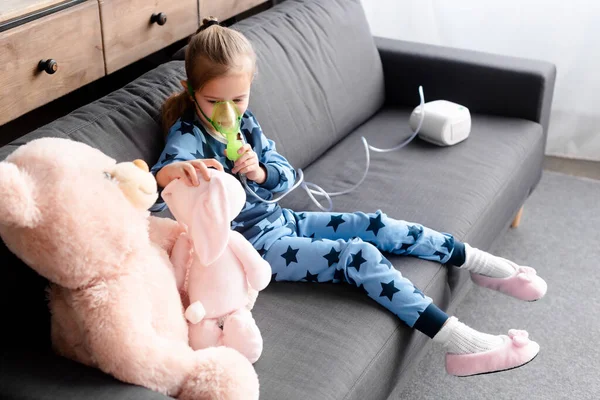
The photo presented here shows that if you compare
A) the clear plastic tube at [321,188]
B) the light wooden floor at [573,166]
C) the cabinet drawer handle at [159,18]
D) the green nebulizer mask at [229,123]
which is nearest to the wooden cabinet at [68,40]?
the cabinet drawer handle at [159,18]

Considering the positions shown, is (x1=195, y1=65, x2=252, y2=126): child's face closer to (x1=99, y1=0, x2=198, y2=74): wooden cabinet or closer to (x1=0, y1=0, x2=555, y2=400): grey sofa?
(x1=0, y1=0, x2=555, y2=400): grey sofa

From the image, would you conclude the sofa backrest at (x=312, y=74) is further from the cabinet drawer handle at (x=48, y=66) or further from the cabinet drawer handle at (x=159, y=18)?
the cabinet drawer handle at (x=48, y=66)

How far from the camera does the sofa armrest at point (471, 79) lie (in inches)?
101

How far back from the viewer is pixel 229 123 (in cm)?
168

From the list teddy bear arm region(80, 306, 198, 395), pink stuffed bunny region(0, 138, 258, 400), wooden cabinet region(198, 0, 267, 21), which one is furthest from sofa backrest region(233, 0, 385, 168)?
→ teddy bear arm region(80, 306, 198, 395)

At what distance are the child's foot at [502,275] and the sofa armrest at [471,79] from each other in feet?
2.58

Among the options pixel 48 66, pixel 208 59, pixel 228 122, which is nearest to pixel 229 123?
pixel 228 122

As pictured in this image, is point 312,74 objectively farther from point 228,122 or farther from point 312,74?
point 228,122

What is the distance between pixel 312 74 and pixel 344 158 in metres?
0.28

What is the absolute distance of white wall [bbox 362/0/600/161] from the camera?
3086 mm

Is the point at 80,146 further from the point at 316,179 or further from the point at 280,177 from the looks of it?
the point at 316,179

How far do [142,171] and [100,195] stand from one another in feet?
0.35

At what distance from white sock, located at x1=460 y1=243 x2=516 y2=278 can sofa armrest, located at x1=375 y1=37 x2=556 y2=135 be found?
80cm

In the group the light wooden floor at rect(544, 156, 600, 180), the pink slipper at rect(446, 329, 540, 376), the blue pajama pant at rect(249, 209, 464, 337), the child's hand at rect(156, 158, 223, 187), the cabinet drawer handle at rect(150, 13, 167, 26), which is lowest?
the light wooden floor at rect(544, 156, 600, 180)
